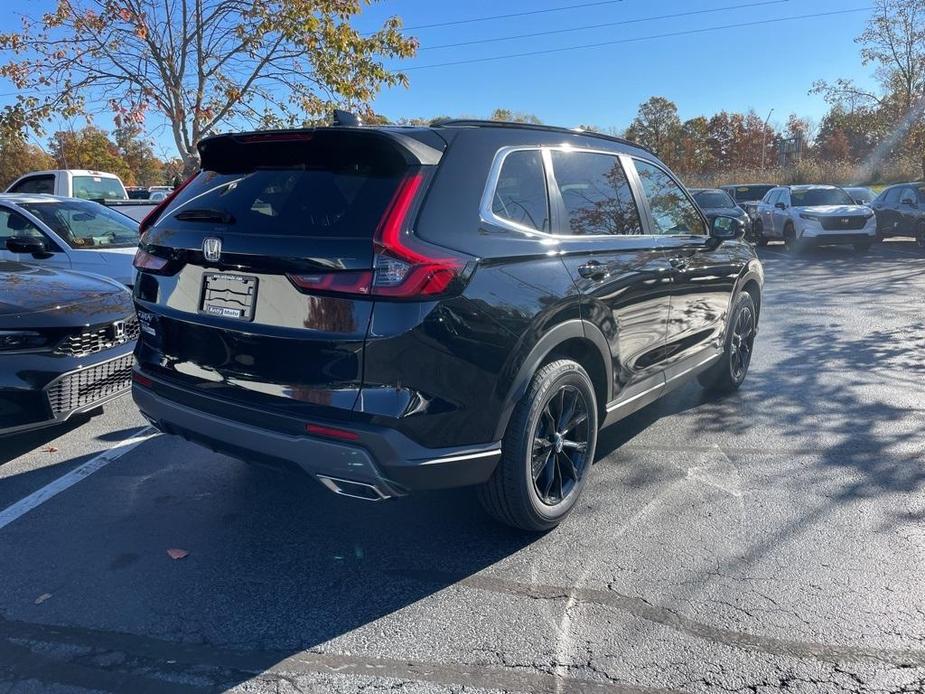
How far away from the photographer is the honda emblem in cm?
312

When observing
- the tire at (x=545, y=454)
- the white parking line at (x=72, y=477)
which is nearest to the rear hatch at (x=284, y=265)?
the tire at (x=545, y=454)

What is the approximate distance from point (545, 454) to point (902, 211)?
19.2 m

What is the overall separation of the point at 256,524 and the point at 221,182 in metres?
1.69

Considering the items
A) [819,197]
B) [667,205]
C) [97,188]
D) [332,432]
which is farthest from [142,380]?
[819,197]

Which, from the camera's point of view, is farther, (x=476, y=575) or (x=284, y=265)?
(x=476, y=575)

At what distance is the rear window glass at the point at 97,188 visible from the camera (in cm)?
1395

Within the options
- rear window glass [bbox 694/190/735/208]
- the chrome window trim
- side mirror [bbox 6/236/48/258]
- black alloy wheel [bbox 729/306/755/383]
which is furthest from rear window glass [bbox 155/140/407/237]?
rear window glass [bbox 694/190/735/208]

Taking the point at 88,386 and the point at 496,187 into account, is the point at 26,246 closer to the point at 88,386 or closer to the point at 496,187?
the point at 88,386

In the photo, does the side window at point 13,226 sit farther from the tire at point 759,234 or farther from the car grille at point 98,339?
the tire at point 759,234

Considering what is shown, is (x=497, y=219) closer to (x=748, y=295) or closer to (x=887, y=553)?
(x=887, y=553)

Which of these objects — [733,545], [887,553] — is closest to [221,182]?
[733,545]

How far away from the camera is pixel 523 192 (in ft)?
11.3

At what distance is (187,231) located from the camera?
332cm

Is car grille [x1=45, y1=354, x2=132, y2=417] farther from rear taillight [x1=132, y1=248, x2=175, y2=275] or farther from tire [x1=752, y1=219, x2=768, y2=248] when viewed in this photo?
tire [x1=752, y1=219, x2=768, y2=248]
